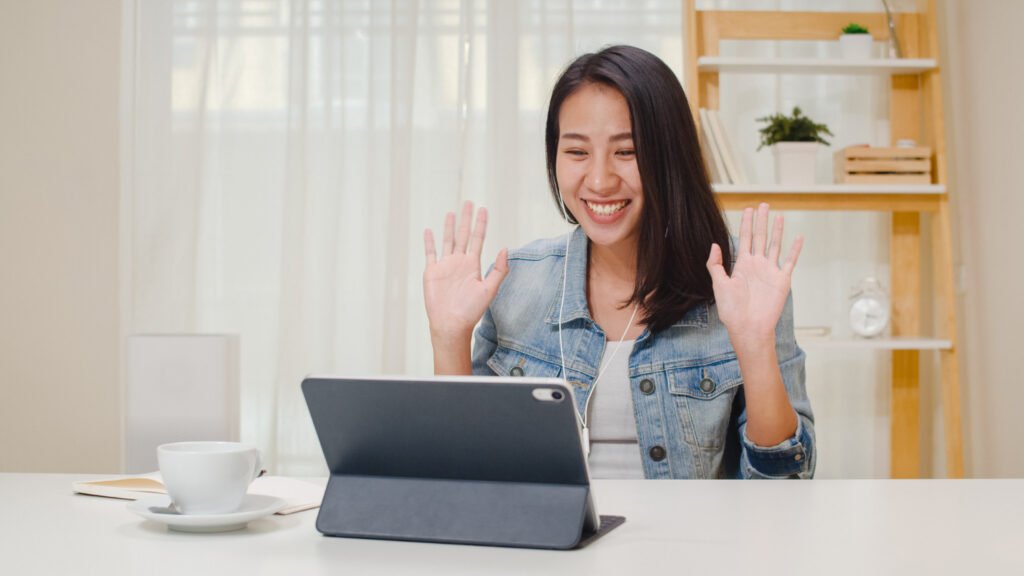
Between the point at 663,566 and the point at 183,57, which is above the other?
the point at 183,57

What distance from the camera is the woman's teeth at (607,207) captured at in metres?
1.69

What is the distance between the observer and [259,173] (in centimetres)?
344

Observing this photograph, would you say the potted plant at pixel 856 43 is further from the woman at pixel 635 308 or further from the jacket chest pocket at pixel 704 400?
the jacket chest pocket at pixel 704 400

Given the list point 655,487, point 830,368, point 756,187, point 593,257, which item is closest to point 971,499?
point 655,487

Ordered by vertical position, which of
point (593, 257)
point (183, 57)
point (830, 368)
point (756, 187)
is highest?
point (183, 57)

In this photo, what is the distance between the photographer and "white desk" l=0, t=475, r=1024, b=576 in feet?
2.66

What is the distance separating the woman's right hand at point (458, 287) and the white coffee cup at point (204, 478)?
646 mm

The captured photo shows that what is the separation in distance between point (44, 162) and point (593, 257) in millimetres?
2377

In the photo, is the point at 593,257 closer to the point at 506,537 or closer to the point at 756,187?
the point at 506,537

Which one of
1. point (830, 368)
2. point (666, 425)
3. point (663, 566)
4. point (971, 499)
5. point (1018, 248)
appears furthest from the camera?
point (830, 368)

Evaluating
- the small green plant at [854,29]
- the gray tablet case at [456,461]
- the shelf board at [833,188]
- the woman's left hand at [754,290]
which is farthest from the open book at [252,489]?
the small green plant at [854,29]

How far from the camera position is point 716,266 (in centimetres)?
146

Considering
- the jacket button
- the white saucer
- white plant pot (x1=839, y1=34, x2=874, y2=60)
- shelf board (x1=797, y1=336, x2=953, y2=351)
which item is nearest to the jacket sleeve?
the jacket button

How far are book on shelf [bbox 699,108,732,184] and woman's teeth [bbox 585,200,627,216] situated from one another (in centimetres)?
132
